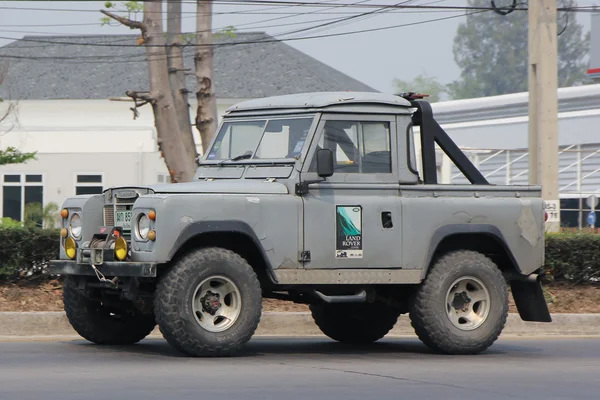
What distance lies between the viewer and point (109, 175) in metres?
47.1

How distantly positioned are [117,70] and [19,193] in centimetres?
1003

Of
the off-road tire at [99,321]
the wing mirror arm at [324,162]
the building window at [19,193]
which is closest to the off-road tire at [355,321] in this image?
the off-road tire at [99,321]

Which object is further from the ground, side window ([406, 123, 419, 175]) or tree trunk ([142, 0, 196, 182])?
tree trunk ([142, 0, 196, 182])

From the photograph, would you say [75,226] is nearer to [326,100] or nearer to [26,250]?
[326,100]

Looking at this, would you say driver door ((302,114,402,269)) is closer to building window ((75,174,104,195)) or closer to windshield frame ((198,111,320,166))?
windshield frame ((198,111,320,166))

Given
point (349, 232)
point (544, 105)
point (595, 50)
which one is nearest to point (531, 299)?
point (349, 232)

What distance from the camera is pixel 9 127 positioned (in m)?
51.1

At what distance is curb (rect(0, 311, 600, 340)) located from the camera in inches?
530

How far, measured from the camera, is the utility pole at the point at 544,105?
18.0m

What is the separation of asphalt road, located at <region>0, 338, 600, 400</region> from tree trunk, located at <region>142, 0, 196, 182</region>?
8861 mm

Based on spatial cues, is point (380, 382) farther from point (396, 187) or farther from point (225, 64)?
point (225, 64)

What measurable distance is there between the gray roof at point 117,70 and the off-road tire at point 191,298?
142ft

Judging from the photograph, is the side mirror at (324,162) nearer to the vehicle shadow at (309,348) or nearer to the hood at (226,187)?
the hood at (226,187)

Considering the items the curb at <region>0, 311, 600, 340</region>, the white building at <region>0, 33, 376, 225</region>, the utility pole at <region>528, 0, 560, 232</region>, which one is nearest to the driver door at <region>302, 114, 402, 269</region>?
the curb at <region>0, 311, 600, 340</region>
